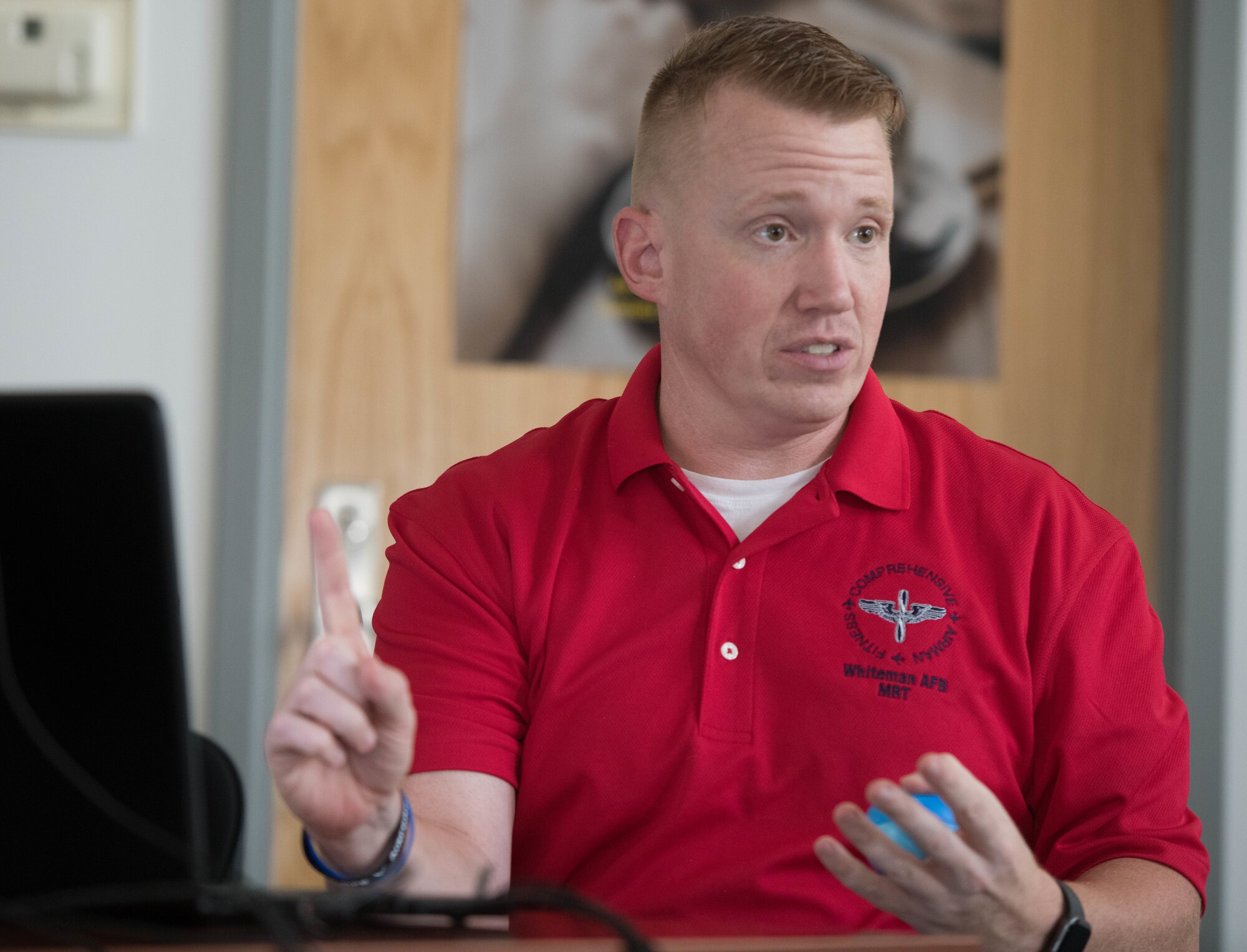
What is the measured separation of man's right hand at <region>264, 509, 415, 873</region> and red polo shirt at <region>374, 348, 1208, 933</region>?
24 cm

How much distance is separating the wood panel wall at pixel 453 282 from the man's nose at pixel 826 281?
2.67 ft

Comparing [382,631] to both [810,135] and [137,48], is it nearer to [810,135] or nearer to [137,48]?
[810,135]

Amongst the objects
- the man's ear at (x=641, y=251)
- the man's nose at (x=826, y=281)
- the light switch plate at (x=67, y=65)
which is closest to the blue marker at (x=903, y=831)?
the man's nose at (x=826, y=281)

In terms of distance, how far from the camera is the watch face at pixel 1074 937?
89 cm

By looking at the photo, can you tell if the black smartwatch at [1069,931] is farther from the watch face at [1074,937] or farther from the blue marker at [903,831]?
the blue marker at [903,831]

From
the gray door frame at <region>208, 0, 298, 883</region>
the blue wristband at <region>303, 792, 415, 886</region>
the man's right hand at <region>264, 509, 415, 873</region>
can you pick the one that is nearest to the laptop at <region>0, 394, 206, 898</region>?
the man's right hand at <region>264, 509, 415, 873</region>

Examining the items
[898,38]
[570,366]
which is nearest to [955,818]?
[570,366]

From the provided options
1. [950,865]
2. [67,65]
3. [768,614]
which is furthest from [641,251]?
[67,65]

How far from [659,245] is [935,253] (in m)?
0.81

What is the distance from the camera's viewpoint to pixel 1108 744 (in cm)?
108

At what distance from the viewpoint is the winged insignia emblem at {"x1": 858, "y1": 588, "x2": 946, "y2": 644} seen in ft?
3.67

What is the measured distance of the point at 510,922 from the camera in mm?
708

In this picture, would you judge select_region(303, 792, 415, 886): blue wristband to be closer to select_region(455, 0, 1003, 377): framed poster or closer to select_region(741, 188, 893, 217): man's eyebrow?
select_region(741, 188, 893, 217): man's eyebrow

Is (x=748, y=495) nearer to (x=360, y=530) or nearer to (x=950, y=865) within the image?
(x=950, y=865)
